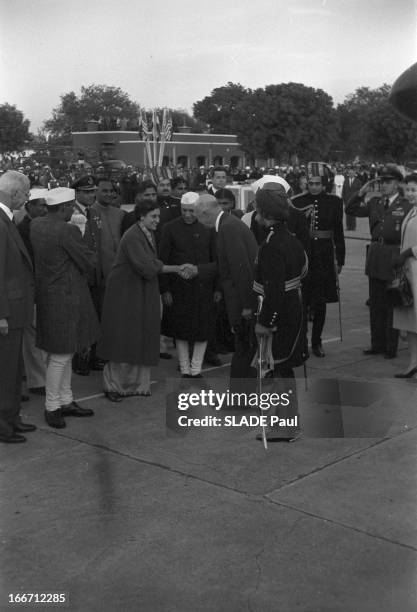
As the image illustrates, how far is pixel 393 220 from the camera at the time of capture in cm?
734

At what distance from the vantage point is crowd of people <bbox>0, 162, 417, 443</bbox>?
5.16 m

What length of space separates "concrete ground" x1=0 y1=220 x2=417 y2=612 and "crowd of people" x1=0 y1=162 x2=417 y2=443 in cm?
41

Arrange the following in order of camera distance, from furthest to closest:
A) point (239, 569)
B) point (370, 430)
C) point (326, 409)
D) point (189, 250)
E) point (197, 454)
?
1. point (189, 250)
2. point (326, 409)
3. point (370, 430)
4. point (197, 454)
5. point (239, 569)

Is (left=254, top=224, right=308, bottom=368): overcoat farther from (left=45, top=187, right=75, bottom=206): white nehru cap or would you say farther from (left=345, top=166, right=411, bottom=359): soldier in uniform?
(left=345, top=166, right=411, bottom=359): soldier in uniform

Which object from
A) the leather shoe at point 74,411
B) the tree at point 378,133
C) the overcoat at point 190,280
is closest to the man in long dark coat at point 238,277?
the overcoat at point 190,280

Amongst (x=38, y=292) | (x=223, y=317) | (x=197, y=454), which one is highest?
(x=38, y=292)

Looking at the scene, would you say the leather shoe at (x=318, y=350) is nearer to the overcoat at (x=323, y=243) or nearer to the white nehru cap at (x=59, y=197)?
the overcoat at (x=323, y=243)

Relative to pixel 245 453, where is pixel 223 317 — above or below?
above

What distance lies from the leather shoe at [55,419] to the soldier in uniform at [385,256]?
3290mm

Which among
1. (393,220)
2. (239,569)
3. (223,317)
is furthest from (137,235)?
(239,569)

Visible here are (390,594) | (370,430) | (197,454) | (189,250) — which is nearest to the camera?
(390,594)

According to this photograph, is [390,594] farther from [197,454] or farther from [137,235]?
[137,235]

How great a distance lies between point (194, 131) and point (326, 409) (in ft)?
215

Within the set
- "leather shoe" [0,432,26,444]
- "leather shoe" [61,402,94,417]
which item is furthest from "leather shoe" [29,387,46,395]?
"leather shoe" [0,432,26,444]
